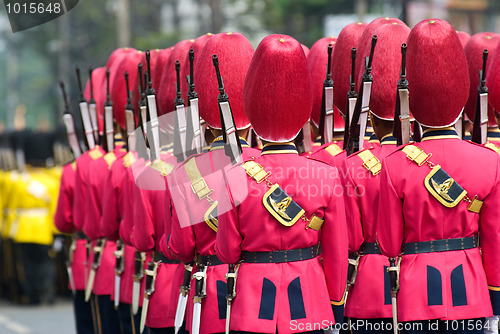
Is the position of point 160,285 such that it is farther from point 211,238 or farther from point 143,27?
point 143,27

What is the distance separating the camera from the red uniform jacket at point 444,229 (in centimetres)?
469

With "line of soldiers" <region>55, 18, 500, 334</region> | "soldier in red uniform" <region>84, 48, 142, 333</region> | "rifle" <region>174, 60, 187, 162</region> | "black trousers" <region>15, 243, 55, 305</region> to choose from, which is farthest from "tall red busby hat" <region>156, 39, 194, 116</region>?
"black trousers" <region>15, 243, 55, 305</region>

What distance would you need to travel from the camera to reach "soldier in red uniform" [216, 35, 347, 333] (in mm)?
4539

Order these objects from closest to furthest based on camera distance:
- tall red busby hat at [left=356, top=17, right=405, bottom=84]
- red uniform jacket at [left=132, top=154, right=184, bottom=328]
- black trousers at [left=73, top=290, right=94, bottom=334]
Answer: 1. tall red busby hat at [left=356, top=17, right=405, bottom=84]
2. red uniform jacket at [left=132, top=154, right=184, bottom=328]
3. black trousers at [left=73, top=290, right=94, bottom=334]

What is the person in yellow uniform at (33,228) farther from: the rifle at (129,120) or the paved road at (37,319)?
the rifle at (129,120)

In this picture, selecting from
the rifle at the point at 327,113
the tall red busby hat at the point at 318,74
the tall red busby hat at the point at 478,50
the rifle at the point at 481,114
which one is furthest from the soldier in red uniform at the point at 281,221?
the tall red busby hat at the point at 478,50

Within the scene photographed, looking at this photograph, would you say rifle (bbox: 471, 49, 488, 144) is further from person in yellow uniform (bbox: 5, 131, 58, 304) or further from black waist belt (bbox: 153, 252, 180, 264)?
person in yellow uniform (bbox: 5, 131, 58, 304)

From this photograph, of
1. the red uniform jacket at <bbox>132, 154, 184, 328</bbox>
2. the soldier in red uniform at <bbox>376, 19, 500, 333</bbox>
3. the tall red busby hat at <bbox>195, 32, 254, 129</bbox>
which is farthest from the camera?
the red uniform jacket at <bbox>132, 154, 184, 328</bbox>

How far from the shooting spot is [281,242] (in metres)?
4.57

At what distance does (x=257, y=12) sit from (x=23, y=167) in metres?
18.7

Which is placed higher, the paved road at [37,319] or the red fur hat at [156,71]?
the red fur hat at [156,71]

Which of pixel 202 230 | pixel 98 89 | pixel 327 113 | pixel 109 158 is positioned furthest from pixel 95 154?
pixel 202 230

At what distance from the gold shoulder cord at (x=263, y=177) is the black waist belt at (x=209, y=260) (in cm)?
75

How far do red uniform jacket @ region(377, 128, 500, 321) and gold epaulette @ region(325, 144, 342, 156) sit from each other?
133cm
